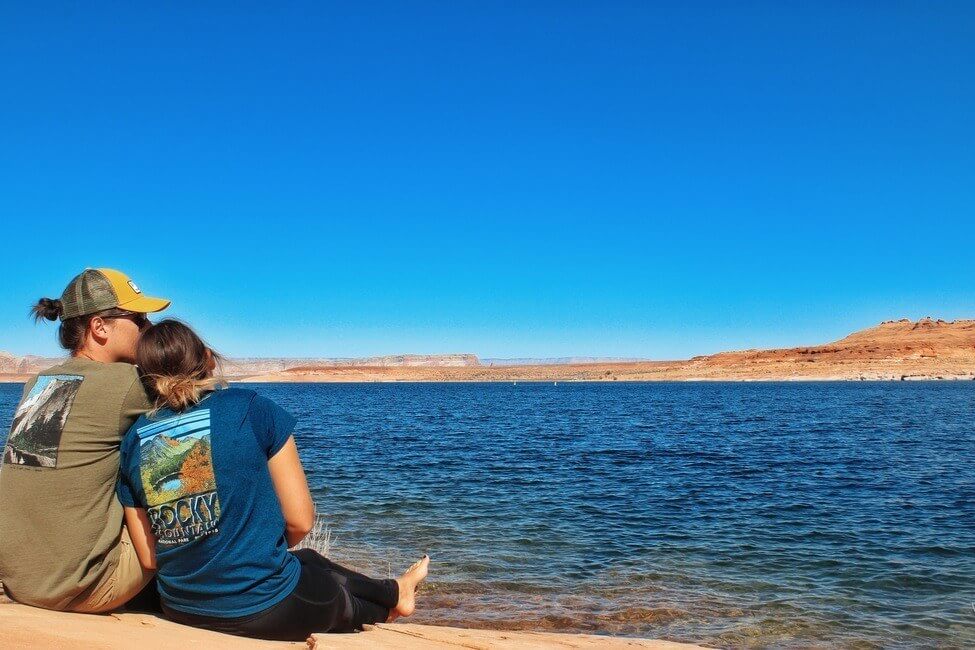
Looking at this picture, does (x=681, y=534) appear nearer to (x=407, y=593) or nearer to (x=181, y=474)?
(x=407, y=593)

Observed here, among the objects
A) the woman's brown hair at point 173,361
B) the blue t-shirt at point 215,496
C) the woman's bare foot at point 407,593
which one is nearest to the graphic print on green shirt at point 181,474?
the blue t-shirt at point 215,496

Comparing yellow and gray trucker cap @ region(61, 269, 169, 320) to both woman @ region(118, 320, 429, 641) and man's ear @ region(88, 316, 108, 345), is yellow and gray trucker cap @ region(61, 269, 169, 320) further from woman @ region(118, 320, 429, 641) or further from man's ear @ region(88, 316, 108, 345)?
woman @ region(118, 320, 429, 641)

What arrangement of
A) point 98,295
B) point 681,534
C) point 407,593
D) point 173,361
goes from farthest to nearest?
point 681,534 → point 407,593 → point 98,295 → point 173,361

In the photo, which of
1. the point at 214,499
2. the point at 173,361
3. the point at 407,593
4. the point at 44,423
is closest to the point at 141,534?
the point at 214,499

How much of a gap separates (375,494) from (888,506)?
11136mm

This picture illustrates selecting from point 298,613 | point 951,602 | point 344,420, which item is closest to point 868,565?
point 951,602

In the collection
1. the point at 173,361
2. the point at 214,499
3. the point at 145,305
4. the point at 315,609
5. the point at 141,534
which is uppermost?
the point at 145,305

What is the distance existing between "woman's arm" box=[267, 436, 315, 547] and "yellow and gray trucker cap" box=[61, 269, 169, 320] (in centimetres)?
121

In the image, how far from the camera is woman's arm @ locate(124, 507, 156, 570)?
3.97 meters

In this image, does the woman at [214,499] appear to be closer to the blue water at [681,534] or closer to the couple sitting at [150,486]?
the couple sitting at [150,486]

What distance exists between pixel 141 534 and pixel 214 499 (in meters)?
0.63

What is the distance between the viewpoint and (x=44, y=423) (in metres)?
3.79

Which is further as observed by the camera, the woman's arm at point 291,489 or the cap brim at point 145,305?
the cap brim at point 145,305

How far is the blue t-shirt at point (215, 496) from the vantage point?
3717mm
